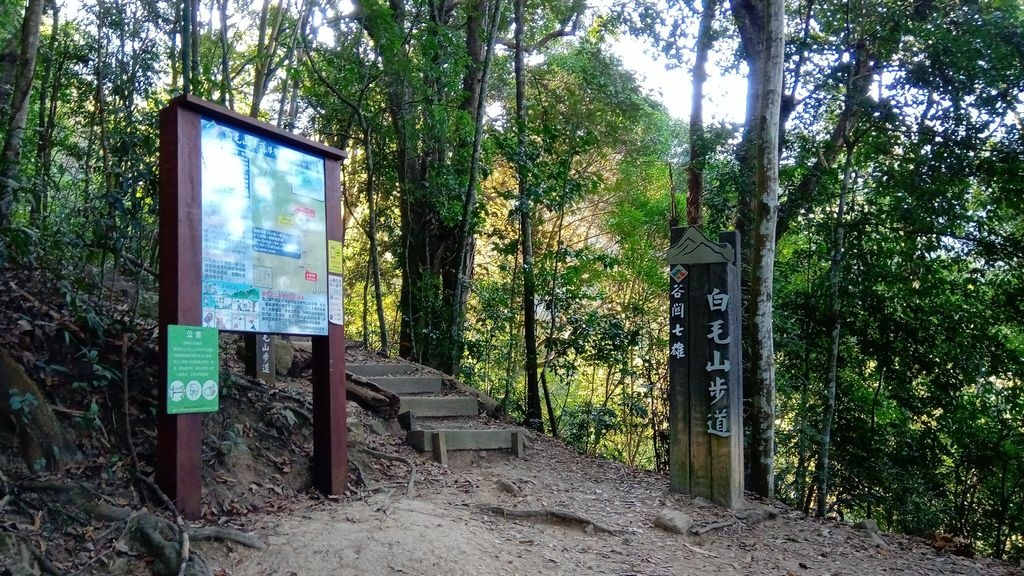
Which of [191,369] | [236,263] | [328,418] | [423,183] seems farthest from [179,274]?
[423,183]

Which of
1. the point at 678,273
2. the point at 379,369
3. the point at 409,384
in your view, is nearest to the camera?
the point at 678,273

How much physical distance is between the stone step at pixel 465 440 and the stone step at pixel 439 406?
0.73 metres

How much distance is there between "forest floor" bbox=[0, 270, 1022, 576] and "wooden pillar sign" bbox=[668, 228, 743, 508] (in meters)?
0.27

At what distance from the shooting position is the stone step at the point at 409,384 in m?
7.59

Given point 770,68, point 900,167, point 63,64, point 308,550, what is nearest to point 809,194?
point 900,167

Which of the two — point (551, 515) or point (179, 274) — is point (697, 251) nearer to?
→ point (551, 515)

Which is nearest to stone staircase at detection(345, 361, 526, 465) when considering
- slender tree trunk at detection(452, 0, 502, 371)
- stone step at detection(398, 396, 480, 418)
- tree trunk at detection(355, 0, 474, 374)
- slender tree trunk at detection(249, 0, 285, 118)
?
stone step at detection(398, 396, 480, 418)

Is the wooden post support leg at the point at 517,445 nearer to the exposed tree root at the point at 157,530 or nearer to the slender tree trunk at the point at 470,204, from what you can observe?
the slender tree trunk at the point at 470,204

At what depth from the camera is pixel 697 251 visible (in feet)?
20.5

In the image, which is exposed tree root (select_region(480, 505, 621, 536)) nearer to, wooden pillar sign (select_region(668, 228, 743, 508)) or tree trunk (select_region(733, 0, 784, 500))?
wooden pillar sign (select_region(668, 228, 743, 508))

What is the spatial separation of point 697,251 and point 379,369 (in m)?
3.97

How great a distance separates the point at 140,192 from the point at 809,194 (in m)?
7.21

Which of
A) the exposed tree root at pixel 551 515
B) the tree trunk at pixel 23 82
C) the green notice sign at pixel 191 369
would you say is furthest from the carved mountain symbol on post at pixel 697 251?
the tree trunk at pixel 23 82

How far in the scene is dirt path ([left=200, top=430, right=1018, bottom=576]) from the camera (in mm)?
3545
